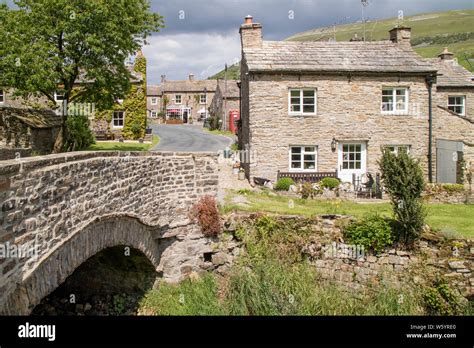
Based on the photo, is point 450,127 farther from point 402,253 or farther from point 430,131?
point 402,253

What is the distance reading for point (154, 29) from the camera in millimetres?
23609

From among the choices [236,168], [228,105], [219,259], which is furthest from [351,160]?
[228,105]

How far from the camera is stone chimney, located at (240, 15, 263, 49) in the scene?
77.3ft

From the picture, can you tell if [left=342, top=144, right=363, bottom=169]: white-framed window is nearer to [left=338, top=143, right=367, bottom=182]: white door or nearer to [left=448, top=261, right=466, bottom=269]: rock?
[left=338, top=143, right=367, bottom=182]: white door

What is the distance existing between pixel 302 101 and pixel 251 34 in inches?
186

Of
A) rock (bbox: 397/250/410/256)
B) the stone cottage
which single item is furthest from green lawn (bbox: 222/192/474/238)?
the stone cottage

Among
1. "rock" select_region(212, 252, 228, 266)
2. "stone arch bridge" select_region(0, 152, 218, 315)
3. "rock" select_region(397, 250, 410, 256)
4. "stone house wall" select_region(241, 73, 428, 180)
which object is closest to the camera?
"stone arch bridge" select_region(0, 152, 218, 315)

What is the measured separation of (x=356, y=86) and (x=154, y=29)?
37.1 feet

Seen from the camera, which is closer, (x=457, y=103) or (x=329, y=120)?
(x=329, y=120)

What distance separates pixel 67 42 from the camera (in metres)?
21.3

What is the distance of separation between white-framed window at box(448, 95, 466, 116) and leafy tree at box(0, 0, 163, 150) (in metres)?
19.5

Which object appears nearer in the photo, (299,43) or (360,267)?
(360,267)
